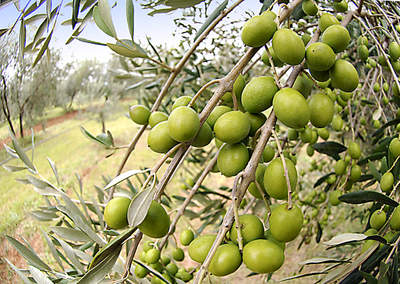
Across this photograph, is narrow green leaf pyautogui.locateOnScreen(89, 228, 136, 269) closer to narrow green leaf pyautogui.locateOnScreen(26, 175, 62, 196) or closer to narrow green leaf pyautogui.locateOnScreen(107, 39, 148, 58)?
narrow green leaf pyautogui.locateOnScreen(107, 39, 148, 58)

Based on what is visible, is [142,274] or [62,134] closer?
[142,274]

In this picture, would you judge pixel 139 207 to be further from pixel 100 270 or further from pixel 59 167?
pixel 59 167

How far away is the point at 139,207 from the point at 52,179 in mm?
2118

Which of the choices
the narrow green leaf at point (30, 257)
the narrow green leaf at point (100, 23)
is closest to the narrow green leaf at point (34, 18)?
the narrow green leaf at point (100, 23)

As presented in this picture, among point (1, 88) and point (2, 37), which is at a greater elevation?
point (2, 37)

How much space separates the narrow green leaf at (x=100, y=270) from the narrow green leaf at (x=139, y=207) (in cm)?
5

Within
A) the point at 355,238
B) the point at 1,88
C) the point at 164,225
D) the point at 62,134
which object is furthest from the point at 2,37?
the point at 62,134

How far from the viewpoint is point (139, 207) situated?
44 centimetres

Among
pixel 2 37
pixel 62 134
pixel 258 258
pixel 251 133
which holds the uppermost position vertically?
pixel 2 37

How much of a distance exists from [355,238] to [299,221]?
0.19 metres

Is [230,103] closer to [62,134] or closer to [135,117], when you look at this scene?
[135,117]

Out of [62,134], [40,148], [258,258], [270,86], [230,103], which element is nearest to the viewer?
[258,258]

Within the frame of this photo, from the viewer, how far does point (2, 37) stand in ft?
2.29

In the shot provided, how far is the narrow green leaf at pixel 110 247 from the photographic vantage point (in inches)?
16.0
